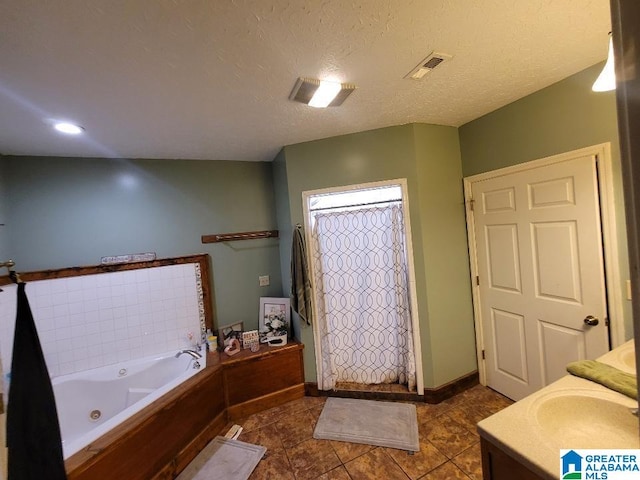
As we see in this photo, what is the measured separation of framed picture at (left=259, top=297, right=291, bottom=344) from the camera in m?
2.60

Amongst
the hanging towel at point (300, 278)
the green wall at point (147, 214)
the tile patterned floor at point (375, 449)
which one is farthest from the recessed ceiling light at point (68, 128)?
the tile patterned floor at point (375, 449)

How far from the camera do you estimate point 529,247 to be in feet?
6.63

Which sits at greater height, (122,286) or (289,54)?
(289,54)

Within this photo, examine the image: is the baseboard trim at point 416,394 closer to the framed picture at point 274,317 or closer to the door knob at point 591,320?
the framed picture at point 274,317

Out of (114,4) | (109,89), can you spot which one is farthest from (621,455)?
(109,89)

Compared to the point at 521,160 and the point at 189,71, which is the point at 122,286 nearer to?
the point at 189,71

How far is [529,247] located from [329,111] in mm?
1784

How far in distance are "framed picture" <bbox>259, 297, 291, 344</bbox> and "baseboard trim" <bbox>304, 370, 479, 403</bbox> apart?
0.54 metres

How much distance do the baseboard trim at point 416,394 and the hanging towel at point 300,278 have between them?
0.69 metres

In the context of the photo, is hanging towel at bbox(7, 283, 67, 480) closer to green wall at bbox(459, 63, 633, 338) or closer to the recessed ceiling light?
the recessed ceiling light

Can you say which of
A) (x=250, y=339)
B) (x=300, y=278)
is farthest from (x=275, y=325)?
(x=300, y=278)

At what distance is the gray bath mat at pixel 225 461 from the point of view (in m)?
1.76

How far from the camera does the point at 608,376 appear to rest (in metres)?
1.13

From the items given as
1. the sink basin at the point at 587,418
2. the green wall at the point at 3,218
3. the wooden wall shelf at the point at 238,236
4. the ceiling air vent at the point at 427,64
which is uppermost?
the ceiling air vent at the point at 427,64
